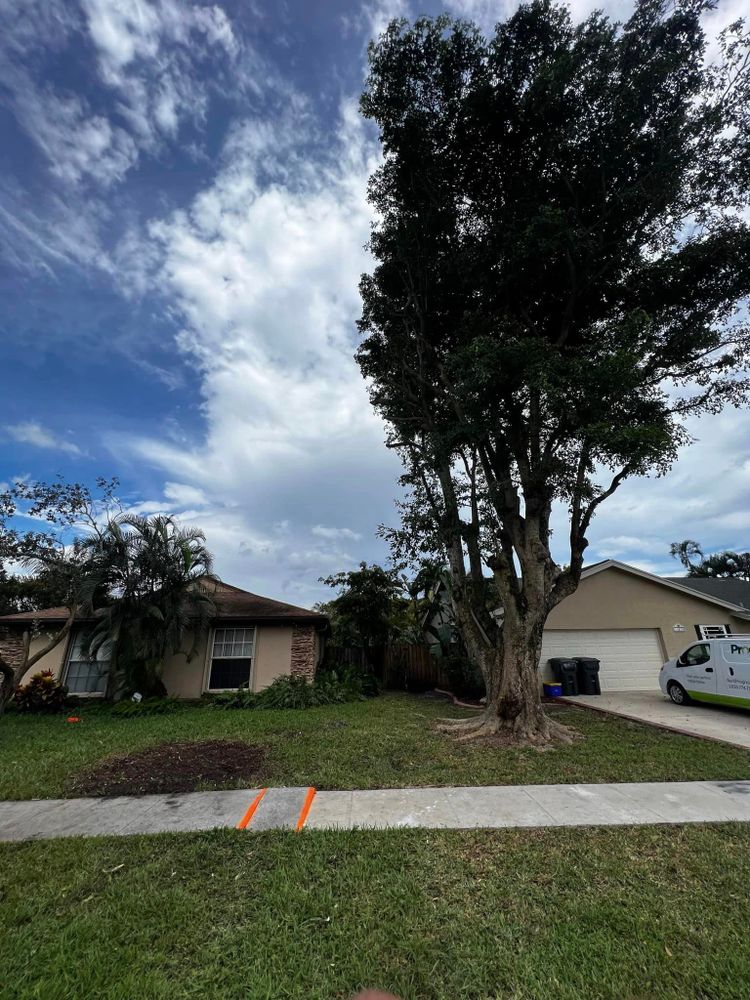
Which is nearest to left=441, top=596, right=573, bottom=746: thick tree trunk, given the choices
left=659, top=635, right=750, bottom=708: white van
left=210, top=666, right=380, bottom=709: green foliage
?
left=210, top=666, right=380, bottom=709: green foliage

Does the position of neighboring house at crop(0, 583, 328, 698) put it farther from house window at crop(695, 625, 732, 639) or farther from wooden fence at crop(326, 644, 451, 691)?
house window at crop(695, 625, 732, 639)

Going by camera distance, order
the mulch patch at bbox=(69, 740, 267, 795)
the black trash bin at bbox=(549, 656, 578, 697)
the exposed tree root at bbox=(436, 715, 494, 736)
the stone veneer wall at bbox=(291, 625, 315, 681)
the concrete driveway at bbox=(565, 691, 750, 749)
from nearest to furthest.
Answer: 1. the mulch patch at bbox=(69, 740, 267, 795)
2. the concrete driveway at bbox=(565, 691, 750, 749)
3. the exposed tree root at bbox=(436, 715, 494, 736)
4. the stone veneer wall at bbox=(291, 625, 315, 681)
5. the black trash bin at bbox=(549, 656, 578, 697)

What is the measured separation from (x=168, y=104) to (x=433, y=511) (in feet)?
30.3

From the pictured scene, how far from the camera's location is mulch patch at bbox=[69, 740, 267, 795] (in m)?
5.41

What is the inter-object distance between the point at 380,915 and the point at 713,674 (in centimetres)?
1085

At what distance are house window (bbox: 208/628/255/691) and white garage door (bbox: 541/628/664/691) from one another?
29.5 ft

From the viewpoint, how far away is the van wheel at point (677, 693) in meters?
11.2

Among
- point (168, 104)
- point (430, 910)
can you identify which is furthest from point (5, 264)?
point (430, 910)

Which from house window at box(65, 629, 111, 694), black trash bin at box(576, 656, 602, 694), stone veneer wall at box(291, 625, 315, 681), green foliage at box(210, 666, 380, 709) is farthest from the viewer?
black trash bin at box(576, 656, 602, 694)

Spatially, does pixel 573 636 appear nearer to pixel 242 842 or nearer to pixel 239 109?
pixel 242 842

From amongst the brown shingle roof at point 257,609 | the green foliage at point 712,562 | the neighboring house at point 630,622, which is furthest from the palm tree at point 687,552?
the brown shingle roof at point 257,609

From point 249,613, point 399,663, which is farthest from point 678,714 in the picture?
point 249,613

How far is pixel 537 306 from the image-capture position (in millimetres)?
10234

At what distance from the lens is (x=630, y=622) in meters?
14.7
